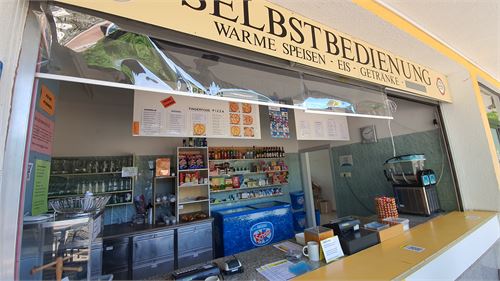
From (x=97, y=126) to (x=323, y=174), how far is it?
6650 mm

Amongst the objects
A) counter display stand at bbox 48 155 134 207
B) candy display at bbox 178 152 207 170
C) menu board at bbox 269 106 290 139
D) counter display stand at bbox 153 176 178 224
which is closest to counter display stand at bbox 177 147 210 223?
candy display at bbox 178 152 207 170

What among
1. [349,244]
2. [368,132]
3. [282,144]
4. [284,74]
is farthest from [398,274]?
[282,144]

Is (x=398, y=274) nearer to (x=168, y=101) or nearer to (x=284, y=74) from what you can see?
(x=284, y=74)

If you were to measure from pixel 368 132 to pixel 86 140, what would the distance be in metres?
4.63

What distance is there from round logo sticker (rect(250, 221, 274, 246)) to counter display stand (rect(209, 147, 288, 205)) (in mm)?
753

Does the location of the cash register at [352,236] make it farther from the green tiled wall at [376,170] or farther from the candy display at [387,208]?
the green tiled wall at [376,170]

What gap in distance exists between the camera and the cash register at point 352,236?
1.50 meters

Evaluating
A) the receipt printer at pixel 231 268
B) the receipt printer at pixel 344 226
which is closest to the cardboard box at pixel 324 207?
the receipt printer at pixel 344 226

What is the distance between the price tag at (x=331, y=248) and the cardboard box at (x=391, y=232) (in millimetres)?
475

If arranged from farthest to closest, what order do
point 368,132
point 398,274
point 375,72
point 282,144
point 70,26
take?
1. point 282,144
2. point 368,132
3. point 375,72
4. point 398,274
5. point 70,26

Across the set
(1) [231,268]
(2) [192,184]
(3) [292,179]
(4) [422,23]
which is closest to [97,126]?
(2) [192,184]

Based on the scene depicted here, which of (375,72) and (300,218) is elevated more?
(375,72)

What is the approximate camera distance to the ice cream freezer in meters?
3.45

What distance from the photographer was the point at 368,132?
3.51 m
